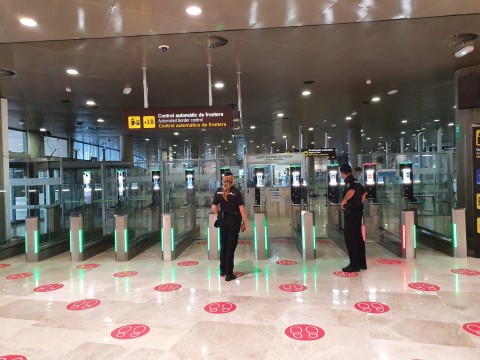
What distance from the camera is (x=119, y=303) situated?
434cm

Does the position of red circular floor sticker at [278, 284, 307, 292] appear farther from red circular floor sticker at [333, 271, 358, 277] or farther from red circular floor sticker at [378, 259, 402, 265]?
red circular floor sticker at [378, 259, 402, 265]

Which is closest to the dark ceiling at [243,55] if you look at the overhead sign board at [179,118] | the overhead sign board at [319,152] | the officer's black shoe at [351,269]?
the overhead sign board at [179,118]

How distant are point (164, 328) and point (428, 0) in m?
4.51

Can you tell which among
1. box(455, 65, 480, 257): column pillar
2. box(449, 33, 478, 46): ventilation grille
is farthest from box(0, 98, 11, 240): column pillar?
box(455, 65, 480, 257): column pillar

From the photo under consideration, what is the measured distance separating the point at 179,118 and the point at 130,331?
3674 mm

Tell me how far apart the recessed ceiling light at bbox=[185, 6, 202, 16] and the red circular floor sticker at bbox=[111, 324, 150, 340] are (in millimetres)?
3486

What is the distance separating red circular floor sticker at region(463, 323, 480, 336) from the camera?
3304 millimetres

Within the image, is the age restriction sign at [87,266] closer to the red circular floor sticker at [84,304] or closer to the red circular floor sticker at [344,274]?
the red circular floor sticker at [84,304]

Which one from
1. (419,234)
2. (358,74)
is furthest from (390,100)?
(419,234)

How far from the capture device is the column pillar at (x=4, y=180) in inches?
305

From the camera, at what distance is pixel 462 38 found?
527 cm

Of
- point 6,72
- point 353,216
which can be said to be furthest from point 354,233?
point 6,72

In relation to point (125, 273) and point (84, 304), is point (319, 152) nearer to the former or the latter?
point (125, 273)

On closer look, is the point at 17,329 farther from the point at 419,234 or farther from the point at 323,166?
the point at 323,166
